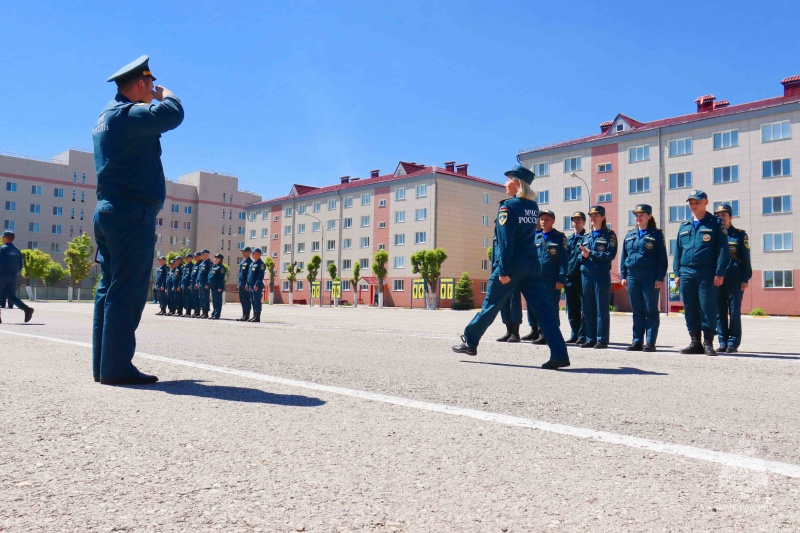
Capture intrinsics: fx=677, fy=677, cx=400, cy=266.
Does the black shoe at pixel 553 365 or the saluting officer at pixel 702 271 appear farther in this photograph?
the saluting officer at pixel 702 271

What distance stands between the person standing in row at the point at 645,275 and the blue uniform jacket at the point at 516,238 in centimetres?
274

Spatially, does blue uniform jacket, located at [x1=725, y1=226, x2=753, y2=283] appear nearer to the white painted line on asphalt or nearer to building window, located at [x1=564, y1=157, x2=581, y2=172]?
the white painted line on asphalt

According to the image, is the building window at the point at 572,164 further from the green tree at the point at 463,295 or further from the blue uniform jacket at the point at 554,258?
the blue uniform jacket at the point at 554,258

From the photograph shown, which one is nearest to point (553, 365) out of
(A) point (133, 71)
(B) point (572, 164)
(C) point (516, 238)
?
(C) point (516, 238)

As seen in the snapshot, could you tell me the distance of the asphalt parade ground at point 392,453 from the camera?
2053 mm

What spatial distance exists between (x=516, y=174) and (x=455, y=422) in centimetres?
399

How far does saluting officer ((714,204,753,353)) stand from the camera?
8927 millimetres

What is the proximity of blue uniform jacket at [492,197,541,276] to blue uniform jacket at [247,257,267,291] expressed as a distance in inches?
465

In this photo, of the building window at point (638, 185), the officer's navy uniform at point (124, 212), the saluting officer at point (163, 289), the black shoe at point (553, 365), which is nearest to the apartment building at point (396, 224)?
the building window at point (638, 185)

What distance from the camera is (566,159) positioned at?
5612cm

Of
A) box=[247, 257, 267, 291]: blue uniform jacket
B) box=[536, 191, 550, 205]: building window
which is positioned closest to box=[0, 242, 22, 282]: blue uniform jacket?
box=[247, 257, 267, 291]: blue uniform jacket

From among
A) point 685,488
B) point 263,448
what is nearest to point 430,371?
point 263,448

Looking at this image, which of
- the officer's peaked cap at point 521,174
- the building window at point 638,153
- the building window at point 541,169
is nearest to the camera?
the officer's peaked cap at point 521,174

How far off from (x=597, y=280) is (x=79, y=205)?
327 feet
